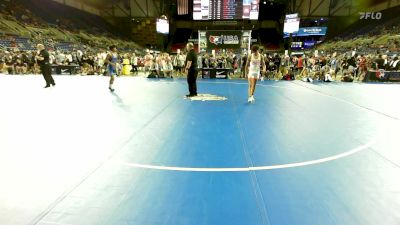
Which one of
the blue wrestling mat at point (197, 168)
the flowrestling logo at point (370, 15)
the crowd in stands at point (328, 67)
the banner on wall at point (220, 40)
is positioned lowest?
the blue wrestling mat at point (197, 168)

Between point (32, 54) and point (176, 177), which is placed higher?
point (32, 54)

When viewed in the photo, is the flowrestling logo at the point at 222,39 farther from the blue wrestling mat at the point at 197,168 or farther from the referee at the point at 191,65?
the blue wrestling mat at the point at 197,168

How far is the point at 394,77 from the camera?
59.0 ft

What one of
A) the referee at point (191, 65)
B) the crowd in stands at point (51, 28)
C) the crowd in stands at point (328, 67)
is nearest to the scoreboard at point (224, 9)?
the crowd in stands at point (328, 67)

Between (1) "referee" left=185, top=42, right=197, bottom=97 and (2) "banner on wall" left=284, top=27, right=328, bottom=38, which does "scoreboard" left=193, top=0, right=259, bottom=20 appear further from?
A: (1) "referee" left=185, top=42, right=197, bottom=97

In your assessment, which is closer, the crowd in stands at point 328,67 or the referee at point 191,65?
the referee at point 191,65

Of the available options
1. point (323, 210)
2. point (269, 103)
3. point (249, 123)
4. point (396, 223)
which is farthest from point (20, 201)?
point (269, 103)

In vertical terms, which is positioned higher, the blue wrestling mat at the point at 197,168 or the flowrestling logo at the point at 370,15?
the flowrestling logo at the point at 370,15

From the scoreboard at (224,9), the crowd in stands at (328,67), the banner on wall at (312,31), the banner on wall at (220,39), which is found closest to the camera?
the crowd in stands at (328,67)

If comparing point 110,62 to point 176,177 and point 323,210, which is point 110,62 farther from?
point 323,210

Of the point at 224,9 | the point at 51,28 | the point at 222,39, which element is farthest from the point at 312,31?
the point at 51,28

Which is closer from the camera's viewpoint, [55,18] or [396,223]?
[396,223]

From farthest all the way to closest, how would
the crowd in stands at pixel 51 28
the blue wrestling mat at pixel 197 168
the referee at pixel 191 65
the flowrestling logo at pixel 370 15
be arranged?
the flowrestling logo at pixel 370 15 < the crowd in stands at pixel 51 28 < the referee at pixel 191 65 < the blue wrestling mat at pixel 197 168

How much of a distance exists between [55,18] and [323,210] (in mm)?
37748
